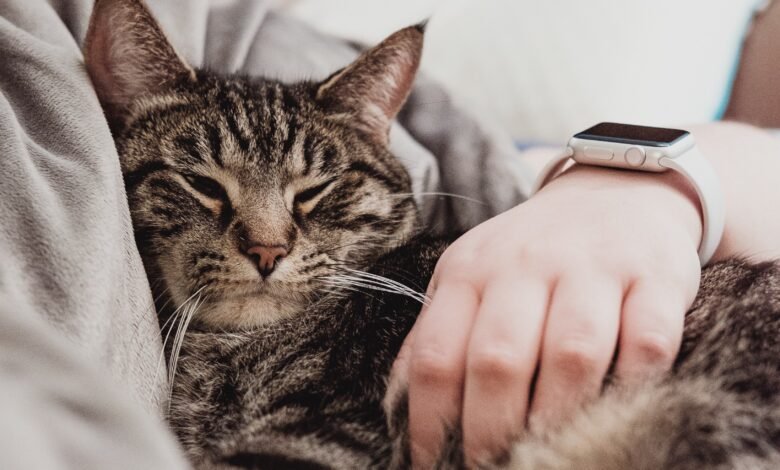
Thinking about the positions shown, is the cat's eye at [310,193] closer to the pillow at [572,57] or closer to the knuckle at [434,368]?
the knuckle at [434,368]

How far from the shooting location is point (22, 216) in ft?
1.98

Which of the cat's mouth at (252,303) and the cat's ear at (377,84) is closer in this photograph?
the cat's mouth at (252,303)

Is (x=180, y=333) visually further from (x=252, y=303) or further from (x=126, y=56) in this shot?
(x=126, y=56)

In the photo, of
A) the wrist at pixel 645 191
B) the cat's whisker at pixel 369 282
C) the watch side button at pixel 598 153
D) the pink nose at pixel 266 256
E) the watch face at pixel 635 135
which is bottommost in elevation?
the cat's whisker at pixel 369 282

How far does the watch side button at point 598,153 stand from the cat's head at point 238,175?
29 centimetres

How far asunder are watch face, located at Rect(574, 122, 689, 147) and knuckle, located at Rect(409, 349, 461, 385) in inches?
15.7

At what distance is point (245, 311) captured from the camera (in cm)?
86

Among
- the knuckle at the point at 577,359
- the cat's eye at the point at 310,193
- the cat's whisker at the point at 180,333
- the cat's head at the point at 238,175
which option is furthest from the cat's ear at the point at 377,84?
the knuckle at the point at 577,359

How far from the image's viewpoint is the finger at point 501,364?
1.91 feet

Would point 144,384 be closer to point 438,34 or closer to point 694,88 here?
point 438,34

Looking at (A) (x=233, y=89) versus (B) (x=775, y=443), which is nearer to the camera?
(B) (x=775, y=443)

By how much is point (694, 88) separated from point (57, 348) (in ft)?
6.34

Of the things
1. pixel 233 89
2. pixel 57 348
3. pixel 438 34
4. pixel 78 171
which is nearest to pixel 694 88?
pixel 438 34

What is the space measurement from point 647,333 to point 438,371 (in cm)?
18
